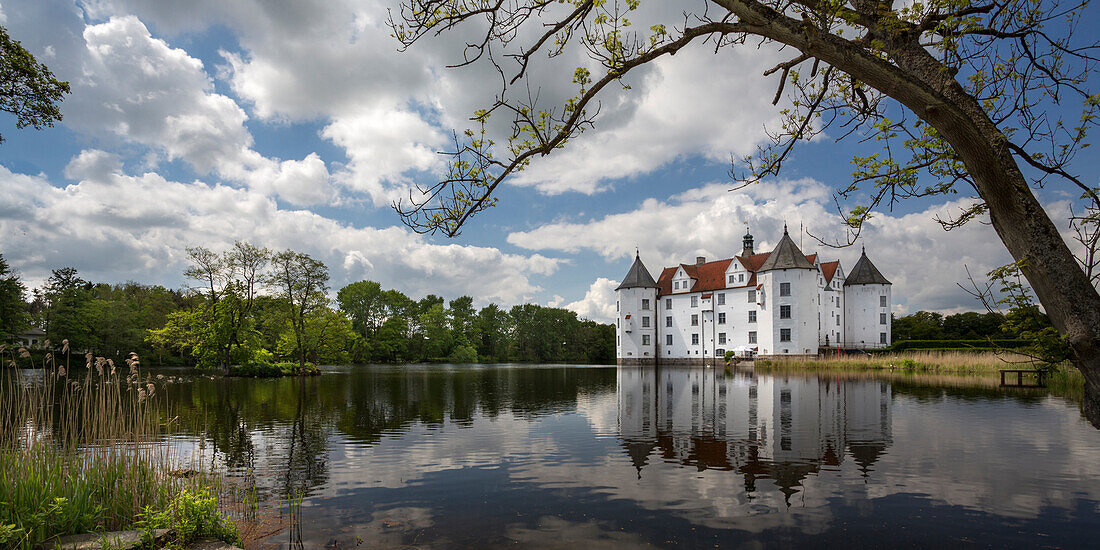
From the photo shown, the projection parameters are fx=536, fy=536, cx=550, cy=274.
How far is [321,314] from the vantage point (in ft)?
150

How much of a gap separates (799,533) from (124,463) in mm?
7094

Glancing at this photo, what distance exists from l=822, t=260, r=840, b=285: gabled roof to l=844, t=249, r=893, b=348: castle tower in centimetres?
190

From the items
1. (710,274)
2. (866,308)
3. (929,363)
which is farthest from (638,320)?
(929,363)

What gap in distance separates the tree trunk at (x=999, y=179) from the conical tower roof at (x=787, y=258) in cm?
5003

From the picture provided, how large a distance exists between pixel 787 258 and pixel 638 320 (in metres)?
17.8

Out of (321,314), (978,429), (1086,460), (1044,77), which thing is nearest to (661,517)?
(1044,77)

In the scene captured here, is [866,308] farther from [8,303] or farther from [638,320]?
[8,303]

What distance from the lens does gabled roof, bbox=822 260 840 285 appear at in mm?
54109

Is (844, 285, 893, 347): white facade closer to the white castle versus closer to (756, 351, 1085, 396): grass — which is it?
the white castle

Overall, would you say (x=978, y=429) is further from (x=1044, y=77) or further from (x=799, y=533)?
(x=1044, y=77)

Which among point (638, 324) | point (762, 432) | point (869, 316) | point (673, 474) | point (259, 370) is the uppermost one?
point (869, 316)

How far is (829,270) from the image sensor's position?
55.1 m

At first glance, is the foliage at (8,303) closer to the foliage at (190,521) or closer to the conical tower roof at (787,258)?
the foliage at (190,521)

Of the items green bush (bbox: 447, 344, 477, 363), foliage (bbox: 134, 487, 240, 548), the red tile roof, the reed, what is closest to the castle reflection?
foliage (bbox: 134, 487, 240, 548)
